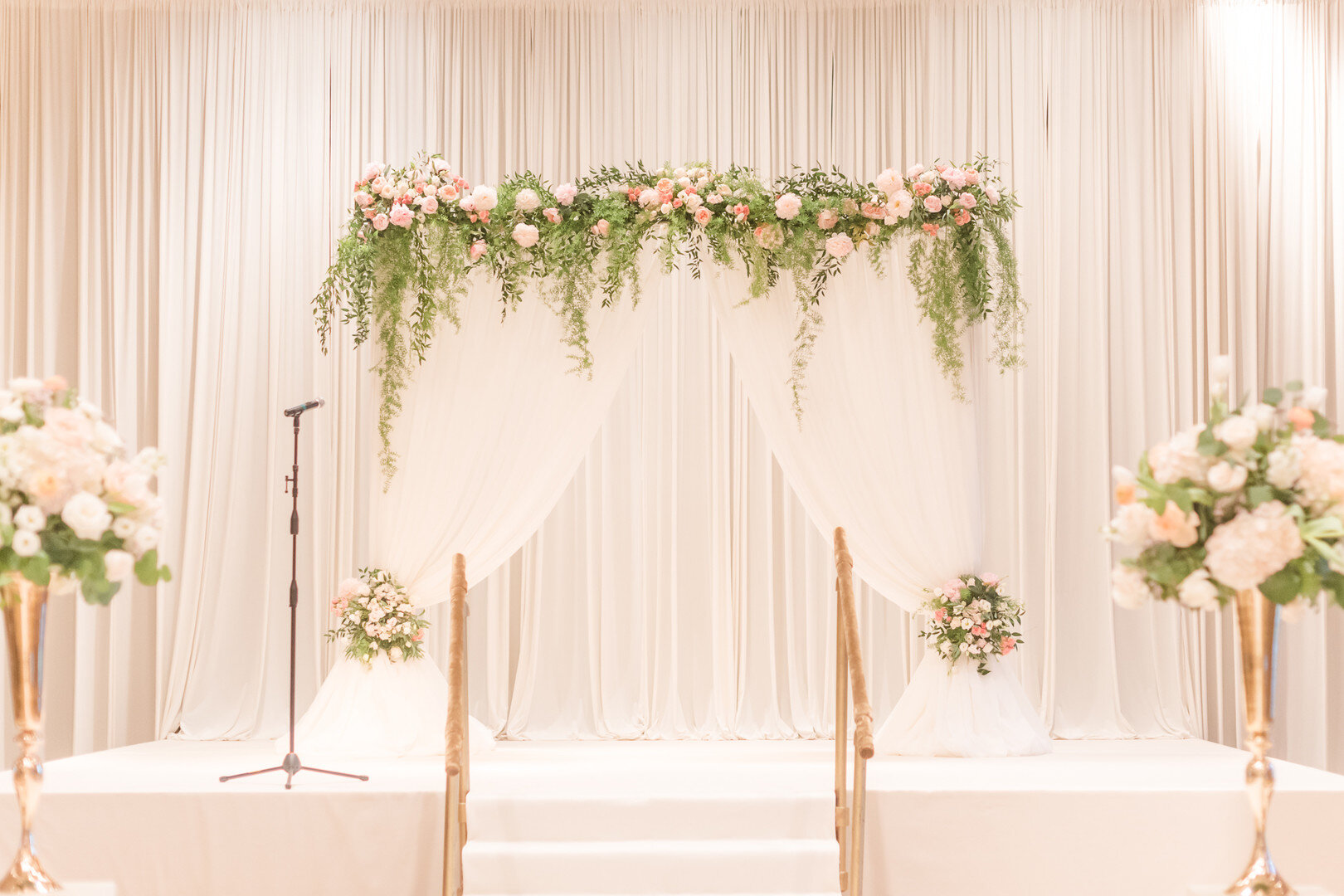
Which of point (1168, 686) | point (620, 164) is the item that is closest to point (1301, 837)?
point (1168, 686)

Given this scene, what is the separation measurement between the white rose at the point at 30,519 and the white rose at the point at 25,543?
0.04 feet

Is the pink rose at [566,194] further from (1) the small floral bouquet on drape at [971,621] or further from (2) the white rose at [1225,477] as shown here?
(2) the white rose at [1225,477]

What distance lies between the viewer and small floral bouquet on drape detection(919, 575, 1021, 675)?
18.0ft

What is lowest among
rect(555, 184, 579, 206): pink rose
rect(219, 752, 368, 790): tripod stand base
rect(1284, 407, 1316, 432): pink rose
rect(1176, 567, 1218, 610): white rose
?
rect(219, 752, 368, 790): tripod stand base

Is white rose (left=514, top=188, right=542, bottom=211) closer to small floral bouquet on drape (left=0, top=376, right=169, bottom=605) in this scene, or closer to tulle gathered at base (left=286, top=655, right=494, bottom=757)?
tulle gathered at base (left=286, top=655, right=494, bottom=757)

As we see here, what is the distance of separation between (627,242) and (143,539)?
3.23 metres

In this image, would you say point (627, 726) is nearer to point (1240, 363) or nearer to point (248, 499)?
point (248, 499)

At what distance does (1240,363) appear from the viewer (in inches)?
268

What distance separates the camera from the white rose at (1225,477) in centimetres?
244

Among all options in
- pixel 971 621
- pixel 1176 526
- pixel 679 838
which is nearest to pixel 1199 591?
pixel 1176 526

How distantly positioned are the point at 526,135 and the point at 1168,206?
3474mm

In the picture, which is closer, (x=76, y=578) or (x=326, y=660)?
(x=76, y=578)

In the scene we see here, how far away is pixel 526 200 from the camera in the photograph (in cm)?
554

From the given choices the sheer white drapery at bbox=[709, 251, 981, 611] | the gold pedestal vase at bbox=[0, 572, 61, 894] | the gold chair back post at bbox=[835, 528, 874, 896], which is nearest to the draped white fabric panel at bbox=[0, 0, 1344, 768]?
the sheer white drapery at bbox=[709, 251, 981, 611]
